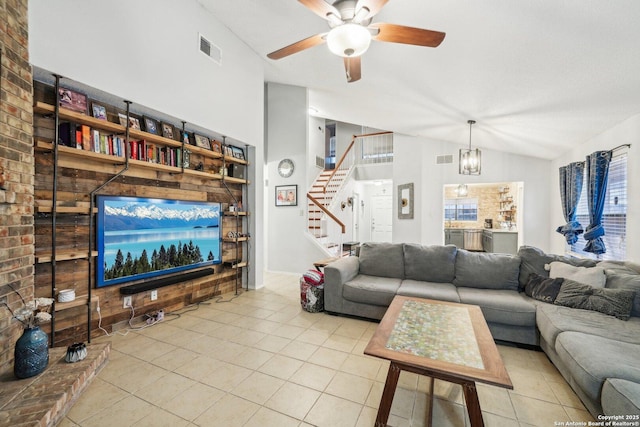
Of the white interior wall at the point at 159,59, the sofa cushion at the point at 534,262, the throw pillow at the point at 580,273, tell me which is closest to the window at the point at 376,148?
the white interior wall at the point at 159,59

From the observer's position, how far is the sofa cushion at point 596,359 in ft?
4.94

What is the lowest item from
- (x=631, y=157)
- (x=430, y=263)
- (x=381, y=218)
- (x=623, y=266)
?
(x=430, y=263)

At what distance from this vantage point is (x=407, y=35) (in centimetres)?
204

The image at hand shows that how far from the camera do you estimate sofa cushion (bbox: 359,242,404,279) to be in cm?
354

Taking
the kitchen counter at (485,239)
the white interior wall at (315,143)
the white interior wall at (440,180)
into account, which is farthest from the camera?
the white interior wall at (315,143)

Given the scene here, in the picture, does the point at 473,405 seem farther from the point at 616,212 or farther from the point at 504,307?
the point at 616,212

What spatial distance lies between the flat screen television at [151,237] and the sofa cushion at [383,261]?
223 cm

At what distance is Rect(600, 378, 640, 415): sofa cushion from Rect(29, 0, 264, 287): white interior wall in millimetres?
4053

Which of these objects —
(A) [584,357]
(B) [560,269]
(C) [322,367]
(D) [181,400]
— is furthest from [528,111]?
(D) [181,400]

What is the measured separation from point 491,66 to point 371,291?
2.70 meters

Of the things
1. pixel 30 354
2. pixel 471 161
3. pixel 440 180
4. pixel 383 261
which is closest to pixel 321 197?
pixel 440 180

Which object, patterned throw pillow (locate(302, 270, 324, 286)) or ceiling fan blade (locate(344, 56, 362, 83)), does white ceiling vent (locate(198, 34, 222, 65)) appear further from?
patterned throw pillow (locate(302, 270, 324, 286))

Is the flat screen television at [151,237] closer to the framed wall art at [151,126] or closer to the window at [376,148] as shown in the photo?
the framed wall art at [151,126]

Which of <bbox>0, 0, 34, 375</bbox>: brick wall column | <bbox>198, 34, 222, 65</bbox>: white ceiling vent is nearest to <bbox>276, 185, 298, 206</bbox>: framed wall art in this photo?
<bbox>198, 34, 222, 65</bbox>: white ceiling vent
